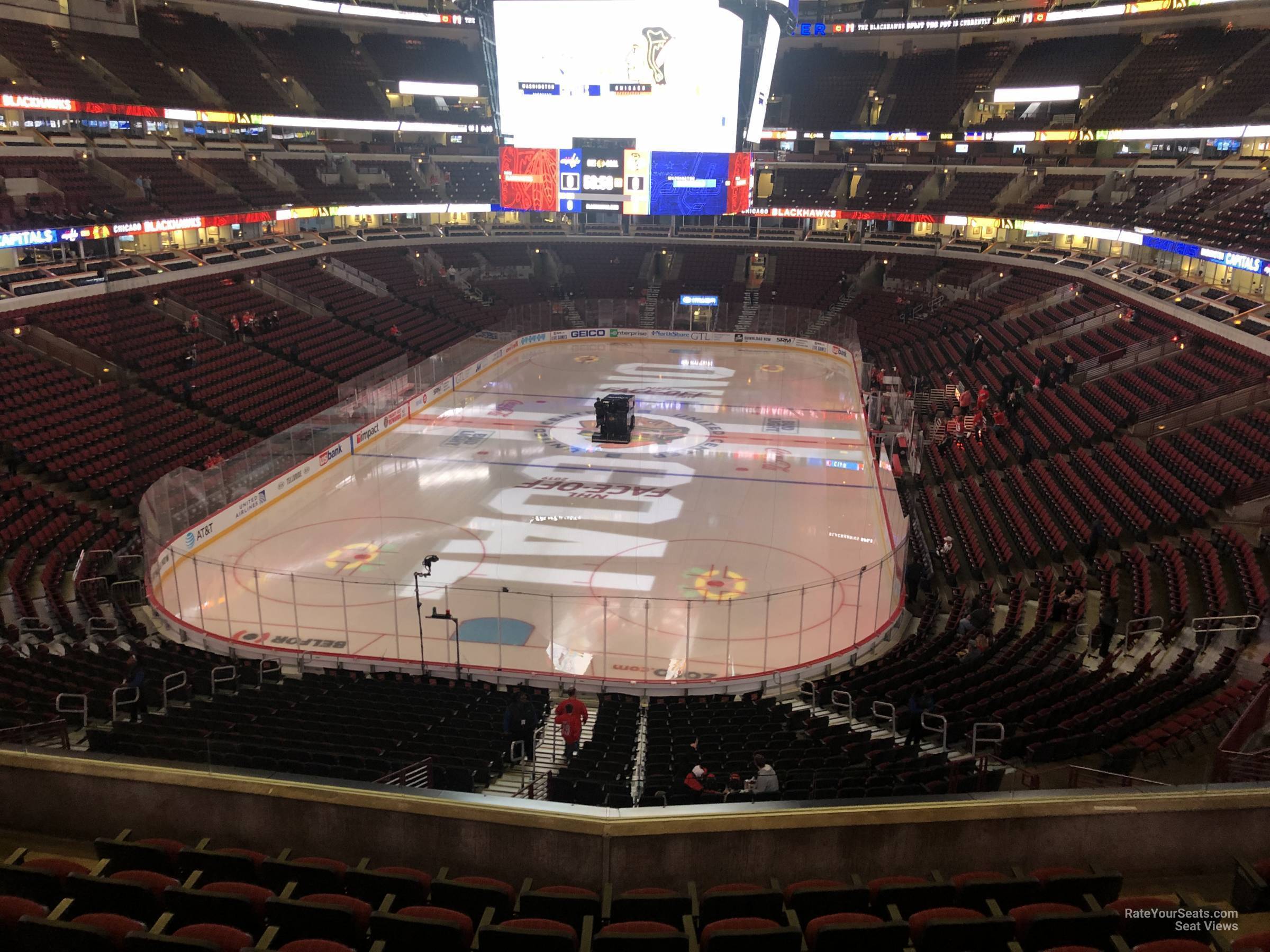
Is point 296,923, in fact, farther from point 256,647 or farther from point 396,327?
point 396,327

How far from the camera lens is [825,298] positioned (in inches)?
1817

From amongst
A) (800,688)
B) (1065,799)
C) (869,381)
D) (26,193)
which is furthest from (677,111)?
(1065,799)

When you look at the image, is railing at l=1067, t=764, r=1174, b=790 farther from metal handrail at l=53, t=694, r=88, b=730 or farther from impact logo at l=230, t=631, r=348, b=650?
impact logo at l=230, t=631, r=348, b=650

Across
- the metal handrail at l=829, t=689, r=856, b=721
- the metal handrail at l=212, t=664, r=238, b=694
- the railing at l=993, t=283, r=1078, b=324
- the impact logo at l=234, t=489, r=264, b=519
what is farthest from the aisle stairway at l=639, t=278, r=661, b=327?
the metal handrail at l=212, t=664, r=238, b=694

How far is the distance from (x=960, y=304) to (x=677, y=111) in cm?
1489

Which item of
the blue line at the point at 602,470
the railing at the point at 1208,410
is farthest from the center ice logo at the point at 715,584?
the railing at the point at 1208,410

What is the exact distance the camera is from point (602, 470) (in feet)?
80.9

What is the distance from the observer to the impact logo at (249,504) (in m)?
19.8

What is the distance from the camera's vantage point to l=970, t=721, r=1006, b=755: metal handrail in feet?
30.4

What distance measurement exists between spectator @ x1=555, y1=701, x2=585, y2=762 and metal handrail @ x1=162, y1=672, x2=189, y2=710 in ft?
15.6

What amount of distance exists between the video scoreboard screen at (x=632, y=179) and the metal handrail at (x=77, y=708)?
100 ft

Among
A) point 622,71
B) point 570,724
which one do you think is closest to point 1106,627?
point 570,724

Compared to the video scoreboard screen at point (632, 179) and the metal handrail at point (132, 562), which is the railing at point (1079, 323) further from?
the metal handrail at point (132, 562)
